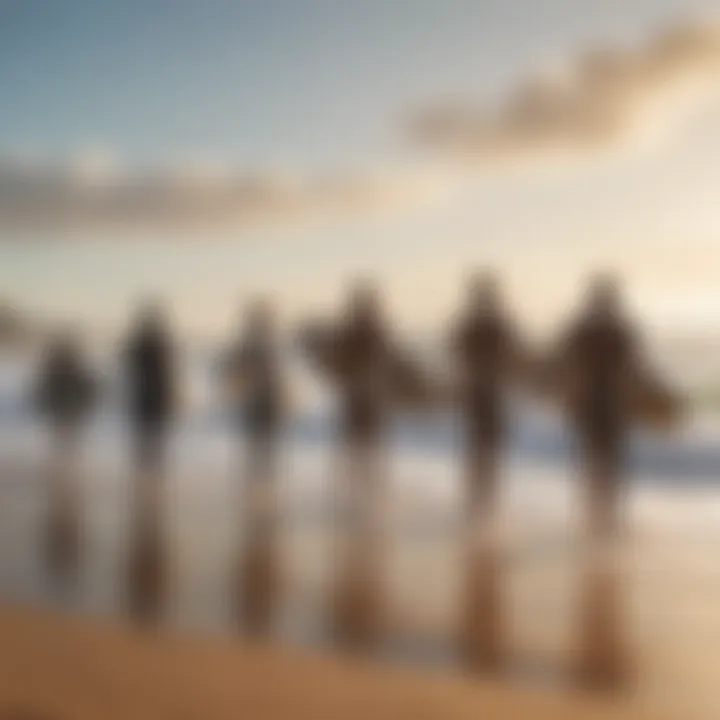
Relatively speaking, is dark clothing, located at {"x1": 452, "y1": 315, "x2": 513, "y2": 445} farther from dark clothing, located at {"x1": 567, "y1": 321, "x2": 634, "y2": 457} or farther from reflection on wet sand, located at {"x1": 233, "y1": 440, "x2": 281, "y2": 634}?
reflection on wet sand, located at {"x1": 233, "y1": 440, "x2": 281, "y2": 634}

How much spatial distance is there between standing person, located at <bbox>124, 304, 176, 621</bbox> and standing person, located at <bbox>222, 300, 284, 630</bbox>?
0.34 feet

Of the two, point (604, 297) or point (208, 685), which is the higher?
point (604, 297)

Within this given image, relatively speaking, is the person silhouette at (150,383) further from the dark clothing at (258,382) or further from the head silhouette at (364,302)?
the head silhouette at (364,302)

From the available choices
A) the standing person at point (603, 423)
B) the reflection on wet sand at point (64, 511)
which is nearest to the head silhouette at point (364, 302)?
the standing person at point (603, 423)

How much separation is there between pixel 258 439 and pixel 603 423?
0.43 m

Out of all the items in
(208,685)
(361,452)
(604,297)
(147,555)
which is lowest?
(208,685)

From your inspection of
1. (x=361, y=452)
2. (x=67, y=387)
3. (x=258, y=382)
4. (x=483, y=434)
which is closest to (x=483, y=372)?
(x=483, y=434)

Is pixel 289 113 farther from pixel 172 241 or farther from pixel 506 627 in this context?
pixel 506 627

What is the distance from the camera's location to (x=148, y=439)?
137 cm

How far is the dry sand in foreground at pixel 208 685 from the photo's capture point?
3.64 ft

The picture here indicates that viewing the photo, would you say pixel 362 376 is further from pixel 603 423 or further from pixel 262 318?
pixel 603 423

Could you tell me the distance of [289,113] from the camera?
1.27 metres

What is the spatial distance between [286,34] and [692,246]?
21.4 inches

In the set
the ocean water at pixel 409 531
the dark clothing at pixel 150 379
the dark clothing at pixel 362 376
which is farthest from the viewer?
the dark clothing at pixel 150 379
